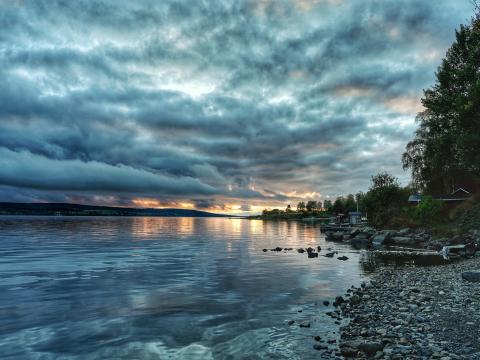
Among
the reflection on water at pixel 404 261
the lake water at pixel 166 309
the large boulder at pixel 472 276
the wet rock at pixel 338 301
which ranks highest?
the large boulder at pixel 472 276

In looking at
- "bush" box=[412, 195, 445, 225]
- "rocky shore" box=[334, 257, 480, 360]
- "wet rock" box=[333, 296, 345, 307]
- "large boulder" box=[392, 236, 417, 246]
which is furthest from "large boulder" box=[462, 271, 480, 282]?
"bush" box=[412, 195, 445, 225]

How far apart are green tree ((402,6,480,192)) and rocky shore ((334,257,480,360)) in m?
31.6

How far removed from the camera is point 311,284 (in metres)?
26.6

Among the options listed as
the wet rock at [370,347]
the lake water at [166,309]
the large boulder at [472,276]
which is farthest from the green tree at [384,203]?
the wet rock at [370,347]

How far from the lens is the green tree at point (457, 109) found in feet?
174

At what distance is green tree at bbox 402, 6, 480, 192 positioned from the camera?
53.0m

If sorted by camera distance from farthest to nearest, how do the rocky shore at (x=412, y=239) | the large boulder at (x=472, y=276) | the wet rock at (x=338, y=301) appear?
the rocky shore at (x=412, y=239) → the large boulder at (x=472, y=276) → the wet rock at (x=338, y=301)

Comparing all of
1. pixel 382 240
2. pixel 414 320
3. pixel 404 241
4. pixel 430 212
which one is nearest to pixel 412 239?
pixel 404 241

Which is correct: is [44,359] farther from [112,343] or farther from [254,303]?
[254,303]

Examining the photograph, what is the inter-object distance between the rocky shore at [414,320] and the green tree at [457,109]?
104ft

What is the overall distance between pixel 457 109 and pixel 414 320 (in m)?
52.4

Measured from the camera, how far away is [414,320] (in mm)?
14203

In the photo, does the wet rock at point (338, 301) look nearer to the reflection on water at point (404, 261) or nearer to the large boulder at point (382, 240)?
the reflection on water at point (404, 261)

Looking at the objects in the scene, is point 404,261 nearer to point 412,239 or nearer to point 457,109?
point 412,239
